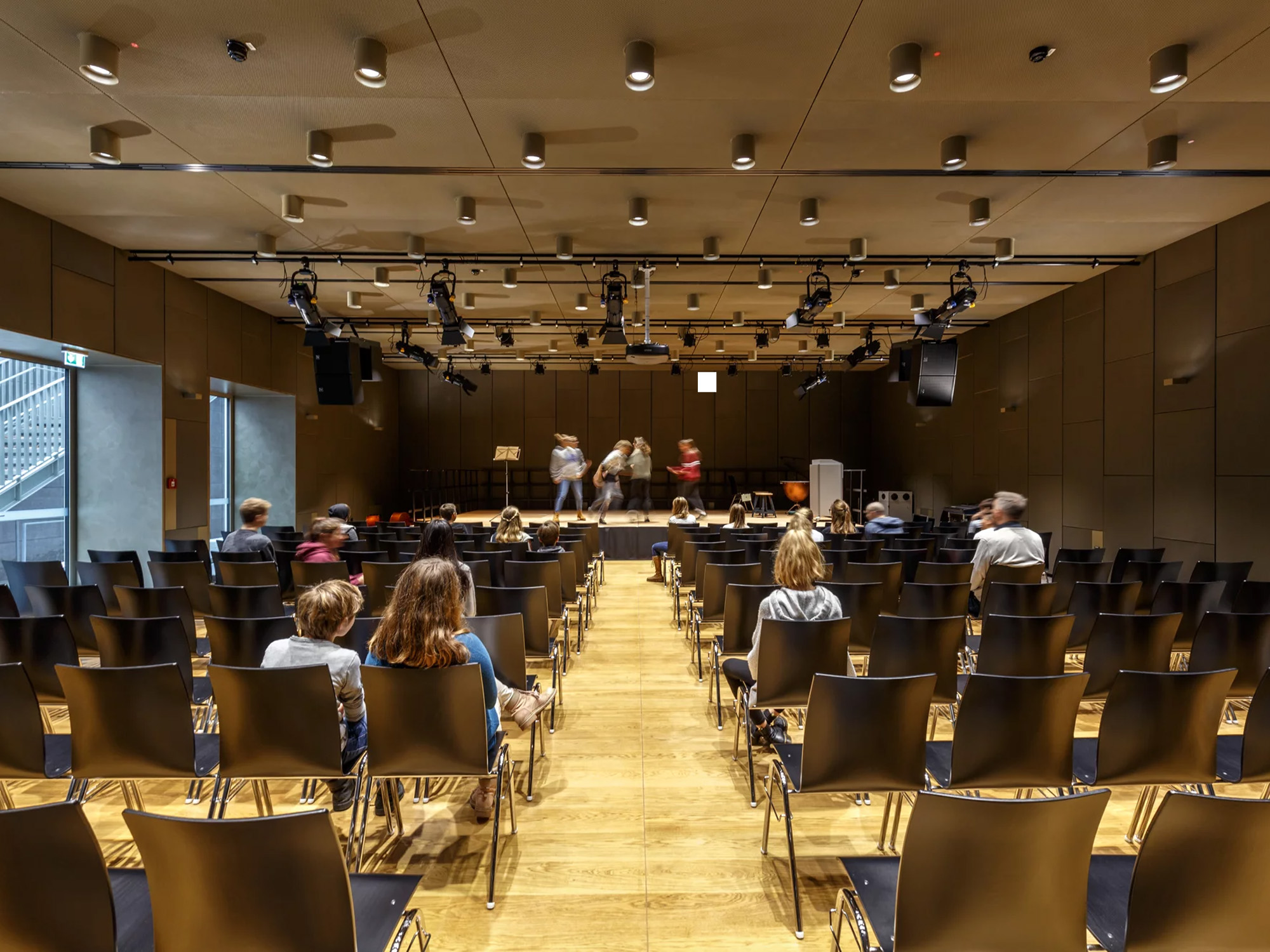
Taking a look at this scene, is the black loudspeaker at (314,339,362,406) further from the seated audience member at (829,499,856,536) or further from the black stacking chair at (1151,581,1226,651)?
the black stacking chair at (1151,581,1226,651)

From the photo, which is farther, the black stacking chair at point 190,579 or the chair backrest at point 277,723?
the black stacking chair at point 190,579

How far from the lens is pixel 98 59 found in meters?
3.78

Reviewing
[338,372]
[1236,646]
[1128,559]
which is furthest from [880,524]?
[338,372]

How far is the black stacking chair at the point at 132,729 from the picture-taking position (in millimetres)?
2430

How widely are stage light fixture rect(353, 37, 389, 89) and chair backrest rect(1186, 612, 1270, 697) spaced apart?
16.9 feet

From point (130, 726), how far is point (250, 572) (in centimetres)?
296

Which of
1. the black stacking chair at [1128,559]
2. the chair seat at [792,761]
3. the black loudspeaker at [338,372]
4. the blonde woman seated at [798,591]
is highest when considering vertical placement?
the black loudspeaker at [338,372]

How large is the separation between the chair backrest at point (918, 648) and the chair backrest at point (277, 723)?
232 cm

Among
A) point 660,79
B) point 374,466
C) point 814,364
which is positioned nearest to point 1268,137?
point 660,79

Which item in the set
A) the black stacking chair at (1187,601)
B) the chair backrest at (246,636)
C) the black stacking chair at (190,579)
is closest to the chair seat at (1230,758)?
the black stacking chair at (1187,601)

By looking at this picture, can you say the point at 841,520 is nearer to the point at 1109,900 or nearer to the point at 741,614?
the point at 741,614

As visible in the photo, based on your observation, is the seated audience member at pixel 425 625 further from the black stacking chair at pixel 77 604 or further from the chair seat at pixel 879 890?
the black stacking chair at pixel 77 604

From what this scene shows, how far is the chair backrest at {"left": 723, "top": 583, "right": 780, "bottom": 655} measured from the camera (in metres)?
3.94

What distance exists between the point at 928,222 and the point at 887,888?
674cm
